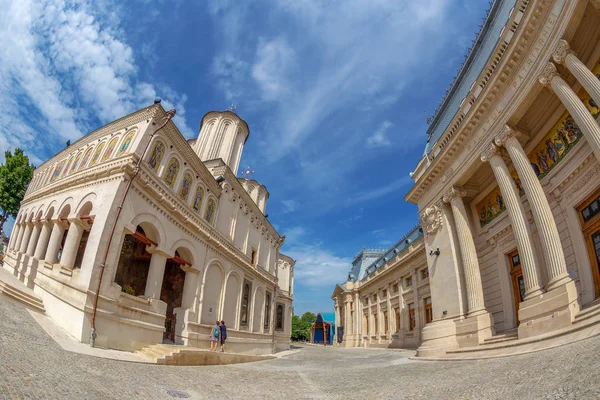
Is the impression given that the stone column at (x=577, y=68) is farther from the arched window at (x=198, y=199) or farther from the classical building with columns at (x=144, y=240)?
the arched window at (x=198, y=199)

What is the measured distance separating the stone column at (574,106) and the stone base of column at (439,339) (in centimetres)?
865

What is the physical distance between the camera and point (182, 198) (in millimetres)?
15312

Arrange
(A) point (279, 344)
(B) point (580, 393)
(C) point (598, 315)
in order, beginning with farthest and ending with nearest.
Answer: (A) point (279, 344)
(C) point (598, 315)
(B) point (580, 393)

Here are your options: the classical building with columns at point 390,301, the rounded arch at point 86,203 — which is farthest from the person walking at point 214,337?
the classical building with columns at point 390,301

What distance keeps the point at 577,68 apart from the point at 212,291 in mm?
18191

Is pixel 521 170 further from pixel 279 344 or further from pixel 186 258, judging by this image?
pixel 279 344

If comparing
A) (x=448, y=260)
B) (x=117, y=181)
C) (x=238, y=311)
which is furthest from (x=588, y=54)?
(x=238, y=311)

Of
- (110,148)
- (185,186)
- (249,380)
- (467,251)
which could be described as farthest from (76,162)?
(467,251)

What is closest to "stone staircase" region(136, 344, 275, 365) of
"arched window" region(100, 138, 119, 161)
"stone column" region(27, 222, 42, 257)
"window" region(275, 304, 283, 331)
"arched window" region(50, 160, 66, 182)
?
"arched window" region(100, 138, 119, 161)

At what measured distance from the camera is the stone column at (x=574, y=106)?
8180 mm

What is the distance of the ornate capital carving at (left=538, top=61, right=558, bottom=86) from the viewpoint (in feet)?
31.3

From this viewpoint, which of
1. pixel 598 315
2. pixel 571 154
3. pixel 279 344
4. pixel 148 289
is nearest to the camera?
pixel 598 315

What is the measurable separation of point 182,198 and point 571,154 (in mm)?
16522

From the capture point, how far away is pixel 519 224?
35.8 ft
